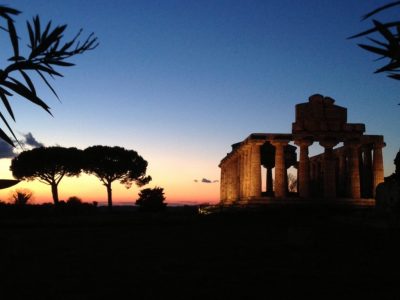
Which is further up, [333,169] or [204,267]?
[333,169]

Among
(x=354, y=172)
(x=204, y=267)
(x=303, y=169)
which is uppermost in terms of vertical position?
(x=303, y=169)

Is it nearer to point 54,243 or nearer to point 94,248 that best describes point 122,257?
point 94,248

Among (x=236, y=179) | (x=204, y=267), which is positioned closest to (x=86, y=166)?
(x=236, y=179)

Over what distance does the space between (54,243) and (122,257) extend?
200 inches

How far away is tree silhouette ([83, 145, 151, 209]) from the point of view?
62344mm

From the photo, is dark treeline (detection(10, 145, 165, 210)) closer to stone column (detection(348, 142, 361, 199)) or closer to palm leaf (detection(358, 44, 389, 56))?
stone column (detection(348, 142, 361, 199))

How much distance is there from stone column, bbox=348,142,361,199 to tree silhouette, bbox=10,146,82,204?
115 ft

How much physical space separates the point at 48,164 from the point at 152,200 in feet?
49.9

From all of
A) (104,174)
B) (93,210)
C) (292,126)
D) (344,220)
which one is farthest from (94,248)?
(104,174)

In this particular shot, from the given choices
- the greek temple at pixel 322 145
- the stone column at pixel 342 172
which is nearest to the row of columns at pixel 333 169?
the greek temple at pixel 322 145

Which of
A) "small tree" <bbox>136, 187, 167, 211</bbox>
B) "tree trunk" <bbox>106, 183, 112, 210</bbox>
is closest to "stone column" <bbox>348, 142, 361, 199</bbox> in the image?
"small tree" <bbox>136, 187, 167, 211</bbox>

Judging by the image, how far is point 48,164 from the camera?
2279 inches

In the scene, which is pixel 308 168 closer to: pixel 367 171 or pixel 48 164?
pixel 367 171

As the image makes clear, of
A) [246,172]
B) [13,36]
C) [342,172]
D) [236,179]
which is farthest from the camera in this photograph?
[236,179]
